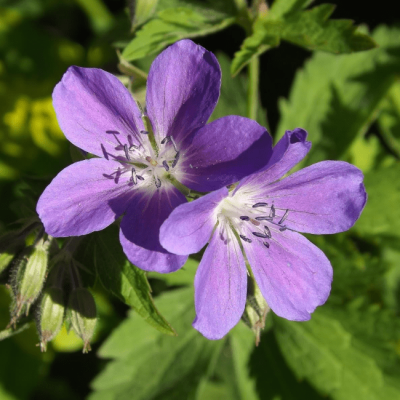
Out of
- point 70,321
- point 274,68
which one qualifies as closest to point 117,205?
point 70,321

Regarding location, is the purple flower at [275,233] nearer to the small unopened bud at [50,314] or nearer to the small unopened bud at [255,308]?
the small unopened bud at [255,308]

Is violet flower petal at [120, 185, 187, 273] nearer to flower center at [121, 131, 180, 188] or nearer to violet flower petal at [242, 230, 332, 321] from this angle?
flower center at [121, 131, 180, 188]

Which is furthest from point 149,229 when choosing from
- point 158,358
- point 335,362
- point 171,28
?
point 335,362

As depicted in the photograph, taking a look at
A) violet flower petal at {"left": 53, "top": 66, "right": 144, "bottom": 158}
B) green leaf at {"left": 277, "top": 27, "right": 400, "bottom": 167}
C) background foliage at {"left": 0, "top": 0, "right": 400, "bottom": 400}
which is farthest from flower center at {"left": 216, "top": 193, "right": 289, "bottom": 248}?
green leaf at {"left": 277, "top": 27, "right": 400, "bottom": 167}

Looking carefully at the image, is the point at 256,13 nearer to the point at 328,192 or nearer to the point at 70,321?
the point at 328,192

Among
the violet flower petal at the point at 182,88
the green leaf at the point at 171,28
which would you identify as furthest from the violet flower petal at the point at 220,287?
the green leaf at the point at 171,28

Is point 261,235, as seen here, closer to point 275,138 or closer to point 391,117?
point 275,138

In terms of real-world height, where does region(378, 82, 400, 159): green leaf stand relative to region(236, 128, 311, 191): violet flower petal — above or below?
below
